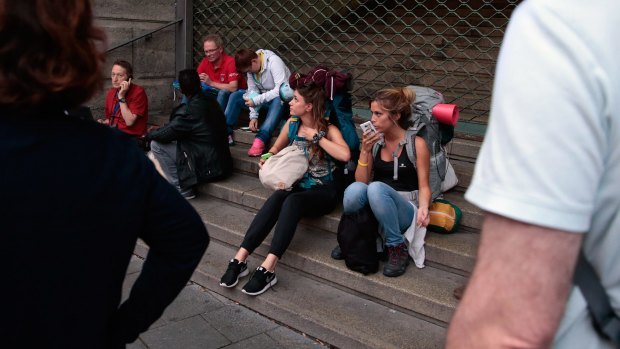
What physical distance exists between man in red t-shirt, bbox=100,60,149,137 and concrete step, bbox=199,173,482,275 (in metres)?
1.41

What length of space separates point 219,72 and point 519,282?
6.59 metres

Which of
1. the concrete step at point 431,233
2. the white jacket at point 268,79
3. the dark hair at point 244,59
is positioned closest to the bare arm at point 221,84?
the white jacket at point 268,79

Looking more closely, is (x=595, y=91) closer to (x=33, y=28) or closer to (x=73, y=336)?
(x=33, y=28)

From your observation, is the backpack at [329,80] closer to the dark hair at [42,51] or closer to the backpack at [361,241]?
the backpack at [361,241]

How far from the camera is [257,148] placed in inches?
233

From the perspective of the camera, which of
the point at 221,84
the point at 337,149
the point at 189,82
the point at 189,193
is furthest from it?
the point at 221,84

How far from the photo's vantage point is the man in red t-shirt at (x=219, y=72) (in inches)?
267

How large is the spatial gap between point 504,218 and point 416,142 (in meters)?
3.43

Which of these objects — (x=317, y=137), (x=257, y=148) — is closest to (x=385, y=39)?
(x=257, y=148)

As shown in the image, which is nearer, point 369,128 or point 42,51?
point 42,51

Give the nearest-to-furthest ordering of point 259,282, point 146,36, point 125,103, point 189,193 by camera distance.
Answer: point 259,282 → point 189,193 → point 125,103 → point 146,36

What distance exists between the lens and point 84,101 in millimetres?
1283

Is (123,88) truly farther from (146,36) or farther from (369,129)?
(369,129)

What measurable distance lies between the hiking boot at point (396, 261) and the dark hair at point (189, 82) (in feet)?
8.80
